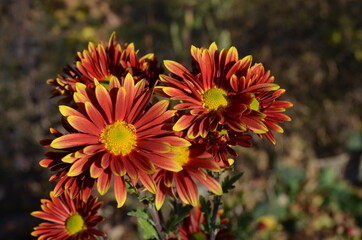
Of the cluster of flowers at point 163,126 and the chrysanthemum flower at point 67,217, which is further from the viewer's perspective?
the chrysanthemum flower at point 67,217

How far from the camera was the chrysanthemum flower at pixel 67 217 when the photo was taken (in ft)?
4.70

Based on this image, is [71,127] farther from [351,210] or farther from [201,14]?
[201,14]

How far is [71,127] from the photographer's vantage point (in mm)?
1214

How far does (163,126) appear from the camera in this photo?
1.17 m

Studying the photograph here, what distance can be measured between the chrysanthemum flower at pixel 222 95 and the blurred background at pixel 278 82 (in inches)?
67.7

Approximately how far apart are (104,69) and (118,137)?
0.31 meters

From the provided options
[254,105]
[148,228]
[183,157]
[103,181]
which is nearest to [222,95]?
[254,105]

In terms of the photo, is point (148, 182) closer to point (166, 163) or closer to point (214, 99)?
point (166, 163)

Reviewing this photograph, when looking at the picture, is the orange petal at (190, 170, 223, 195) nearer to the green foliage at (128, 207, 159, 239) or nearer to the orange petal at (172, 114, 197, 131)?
the orange petal at (172, 114, 197, 131)

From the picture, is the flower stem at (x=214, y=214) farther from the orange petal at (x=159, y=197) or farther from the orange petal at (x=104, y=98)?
the orange petal at (x=104, y=98)

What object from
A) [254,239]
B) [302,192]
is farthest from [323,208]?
[254,239]

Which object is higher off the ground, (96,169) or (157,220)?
(96,169)

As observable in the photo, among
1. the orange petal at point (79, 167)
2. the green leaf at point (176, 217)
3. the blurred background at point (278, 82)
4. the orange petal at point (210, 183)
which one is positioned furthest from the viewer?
the blurred background at point (278, 82)

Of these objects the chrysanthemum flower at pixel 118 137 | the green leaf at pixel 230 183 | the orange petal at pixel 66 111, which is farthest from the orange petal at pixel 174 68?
the green leaf at pixel 230 183
